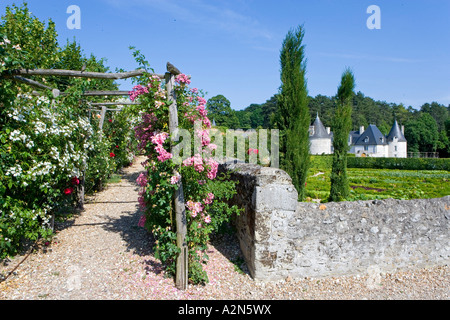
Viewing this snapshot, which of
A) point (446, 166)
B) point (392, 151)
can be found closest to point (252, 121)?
point (392, 151)

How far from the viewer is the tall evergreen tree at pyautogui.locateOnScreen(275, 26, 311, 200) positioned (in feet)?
25.8

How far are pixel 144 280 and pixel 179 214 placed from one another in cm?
111

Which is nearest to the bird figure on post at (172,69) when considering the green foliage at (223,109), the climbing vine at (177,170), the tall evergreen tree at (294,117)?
the climbing vine at (177,170)

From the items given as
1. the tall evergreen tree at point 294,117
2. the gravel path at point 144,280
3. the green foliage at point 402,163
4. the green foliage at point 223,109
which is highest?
the green foliage at point 223,109

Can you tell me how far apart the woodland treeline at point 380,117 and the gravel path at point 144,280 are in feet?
105

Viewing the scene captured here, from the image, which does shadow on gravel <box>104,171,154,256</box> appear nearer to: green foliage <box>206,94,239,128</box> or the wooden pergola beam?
the wooden pergola beam

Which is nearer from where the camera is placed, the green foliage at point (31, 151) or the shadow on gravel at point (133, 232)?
the green foliage at point (31, 151)

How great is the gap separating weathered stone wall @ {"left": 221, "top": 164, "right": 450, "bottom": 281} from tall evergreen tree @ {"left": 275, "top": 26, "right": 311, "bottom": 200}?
2967 mm

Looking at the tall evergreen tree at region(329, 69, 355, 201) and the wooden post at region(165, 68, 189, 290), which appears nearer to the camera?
the wooden post at region(165, 68, 189, 290)

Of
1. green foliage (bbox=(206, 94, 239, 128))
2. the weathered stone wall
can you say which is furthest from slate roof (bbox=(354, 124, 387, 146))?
the weathered stone wall

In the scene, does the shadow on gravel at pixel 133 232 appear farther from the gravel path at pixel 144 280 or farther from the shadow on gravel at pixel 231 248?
the shadow on gravel at pixel 231 248

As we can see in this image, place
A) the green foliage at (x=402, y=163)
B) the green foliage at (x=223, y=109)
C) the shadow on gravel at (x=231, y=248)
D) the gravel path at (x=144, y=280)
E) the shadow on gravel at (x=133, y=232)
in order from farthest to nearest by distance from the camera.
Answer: the green foliage at (x=223, y=109) < the green foliage at (x=402, y=163) < the shadow on gravel at (x=133, y=232) < the shadow on gravel at (x=231, y=248) < the gravel path at (x=144, y=280)

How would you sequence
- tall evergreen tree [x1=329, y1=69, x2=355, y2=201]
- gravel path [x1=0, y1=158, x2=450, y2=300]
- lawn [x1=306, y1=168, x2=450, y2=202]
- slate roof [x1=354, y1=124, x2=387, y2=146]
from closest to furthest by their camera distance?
gravel path [x1=0, y1=158, x2=450, y2=300]
tall evergreen tree [x1=329, y1=69, x2=355, y2=201]
lawn [x1=306, y1=168, x2=450, y2=202]
slate roof [x1=354, y1=124, x2=387, y2=146]

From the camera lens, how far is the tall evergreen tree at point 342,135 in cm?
910
